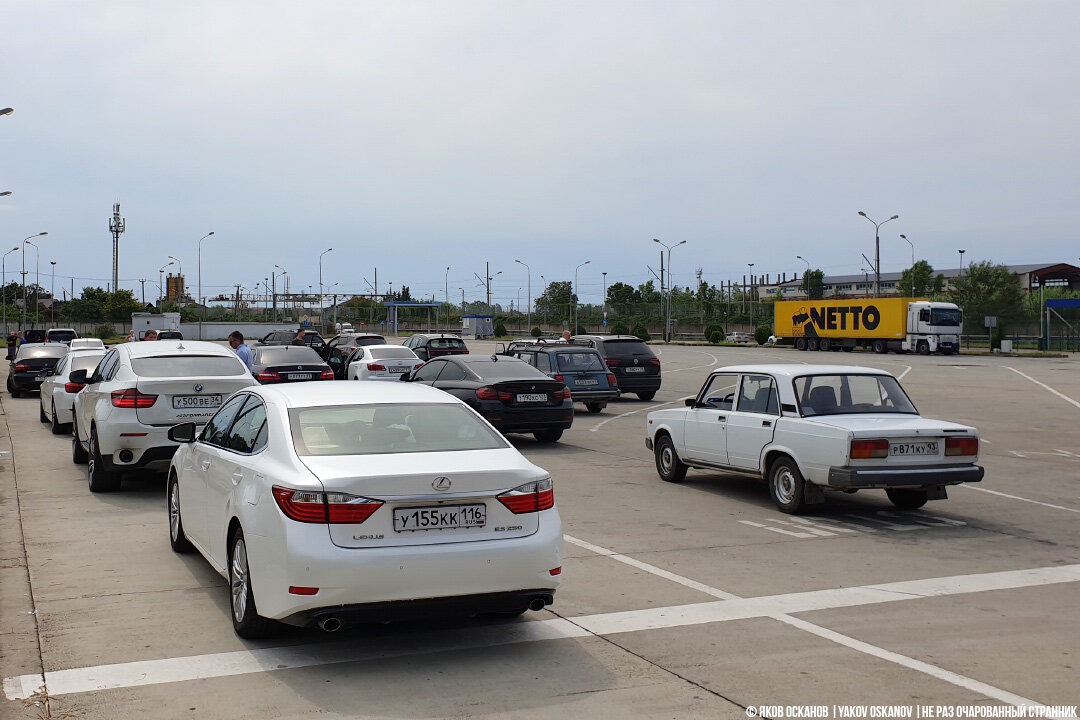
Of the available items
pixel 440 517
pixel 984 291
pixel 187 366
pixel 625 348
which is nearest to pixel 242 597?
pixel 440 517

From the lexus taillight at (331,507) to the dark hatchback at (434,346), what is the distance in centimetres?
2566

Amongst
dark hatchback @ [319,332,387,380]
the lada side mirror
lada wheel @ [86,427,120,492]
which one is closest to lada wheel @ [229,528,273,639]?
the lada side mirror

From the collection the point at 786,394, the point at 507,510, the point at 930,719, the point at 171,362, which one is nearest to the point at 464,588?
the point at 507,510

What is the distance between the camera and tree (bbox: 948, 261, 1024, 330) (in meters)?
71.9

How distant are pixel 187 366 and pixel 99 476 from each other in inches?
60.6

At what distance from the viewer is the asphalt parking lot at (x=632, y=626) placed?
485 centimetres

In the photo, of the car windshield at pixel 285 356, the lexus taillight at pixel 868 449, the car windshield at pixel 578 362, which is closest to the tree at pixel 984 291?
the car windshield at pixel 578 362

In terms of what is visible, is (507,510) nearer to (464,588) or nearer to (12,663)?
(464,588)

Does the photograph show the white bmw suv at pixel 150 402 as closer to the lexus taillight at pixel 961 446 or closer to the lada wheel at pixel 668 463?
the lada wheel at pixel 668 463

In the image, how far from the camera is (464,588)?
5.22m

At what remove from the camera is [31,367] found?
2716cm

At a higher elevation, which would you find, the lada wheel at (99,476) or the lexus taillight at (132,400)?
the lexus taillight at (132,400)

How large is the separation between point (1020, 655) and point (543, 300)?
113955mm

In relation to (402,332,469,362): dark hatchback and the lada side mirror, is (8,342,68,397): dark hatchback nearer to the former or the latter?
(402,332,469,362): dark hatchback
